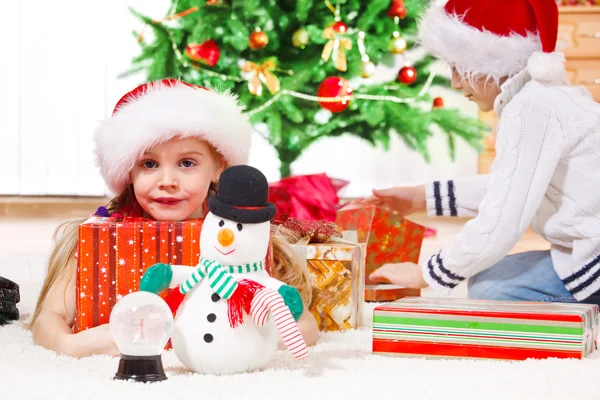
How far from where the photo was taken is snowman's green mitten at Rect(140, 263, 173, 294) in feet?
3.23

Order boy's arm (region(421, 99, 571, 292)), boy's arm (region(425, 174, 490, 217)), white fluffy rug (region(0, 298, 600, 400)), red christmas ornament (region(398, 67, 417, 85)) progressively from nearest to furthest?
1. white fluffy rug (region(0, 298, 600, 400))
2. boy's arm (region(421, 99, 571, 292))
3. boy's arm (region(425, 174, 490, 217))
4. red christmas ornament (region(398, 67, 417, 85))

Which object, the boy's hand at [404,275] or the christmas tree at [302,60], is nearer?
the boy's hand at [404,275]

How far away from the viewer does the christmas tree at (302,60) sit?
122 inches

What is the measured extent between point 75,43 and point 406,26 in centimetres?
169

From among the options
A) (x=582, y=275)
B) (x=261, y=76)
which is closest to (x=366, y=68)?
(x=261, y=76)

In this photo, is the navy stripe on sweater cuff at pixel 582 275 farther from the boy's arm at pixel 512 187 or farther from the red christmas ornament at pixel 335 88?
the red christmas ornament at pixel 335 88

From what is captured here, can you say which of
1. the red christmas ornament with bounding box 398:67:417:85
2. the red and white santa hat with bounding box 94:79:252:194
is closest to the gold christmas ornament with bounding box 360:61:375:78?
the red christmas ornament with bounding box 398:67:417:85

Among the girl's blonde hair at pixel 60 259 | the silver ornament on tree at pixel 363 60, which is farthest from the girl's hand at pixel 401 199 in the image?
the silver ornament on tree at pixel 363 60

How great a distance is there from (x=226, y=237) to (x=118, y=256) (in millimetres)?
259

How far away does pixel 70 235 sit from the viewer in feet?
4.32

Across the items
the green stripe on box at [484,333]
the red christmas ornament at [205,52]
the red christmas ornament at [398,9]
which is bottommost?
the green stripe on box at [484,333]

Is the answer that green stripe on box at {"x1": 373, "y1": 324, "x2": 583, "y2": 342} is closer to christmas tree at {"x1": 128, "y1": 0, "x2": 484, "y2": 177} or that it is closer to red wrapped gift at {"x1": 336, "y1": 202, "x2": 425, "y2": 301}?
red wrapped gift at {"x1": 336, "y1": 202, "x2": 425, "y2": 301}

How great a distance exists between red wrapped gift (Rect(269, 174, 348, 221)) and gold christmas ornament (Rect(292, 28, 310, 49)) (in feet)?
2.73

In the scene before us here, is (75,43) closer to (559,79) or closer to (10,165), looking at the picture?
(10,165)
